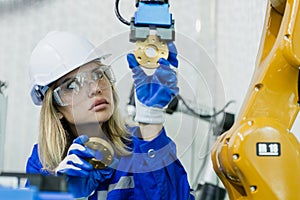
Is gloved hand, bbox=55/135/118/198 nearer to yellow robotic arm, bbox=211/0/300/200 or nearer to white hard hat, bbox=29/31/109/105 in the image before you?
white hard hat, bbox=29/31/109/105

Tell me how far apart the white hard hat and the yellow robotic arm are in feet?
2.63

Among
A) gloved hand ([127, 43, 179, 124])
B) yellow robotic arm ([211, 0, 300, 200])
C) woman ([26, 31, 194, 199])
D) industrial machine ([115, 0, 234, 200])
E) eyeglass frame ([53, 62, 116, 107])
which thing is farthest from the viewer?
eyeglass frame ([53, 62, 116, 107])

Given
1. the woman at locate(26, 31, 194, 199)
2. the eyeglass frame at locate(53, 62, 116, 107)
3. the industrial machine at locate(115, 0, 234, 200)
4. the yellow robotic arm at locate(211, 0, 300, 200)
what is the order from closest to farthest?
1. the yellow robotic arm at locate(211, 0, 300, 200)
2. the industrial machine at locate(115, 0, 234, 200)
3. the woman at locate(26, 31, 194, 199)
4. the eyeglass frame at locate(53, 62, 116, 107)

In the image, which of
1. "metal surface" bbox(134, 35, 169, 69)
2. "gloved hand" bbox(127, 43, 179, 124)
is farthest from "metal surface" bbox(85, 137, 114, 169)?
"metal surface" bbox(134, 35, 169, 69)

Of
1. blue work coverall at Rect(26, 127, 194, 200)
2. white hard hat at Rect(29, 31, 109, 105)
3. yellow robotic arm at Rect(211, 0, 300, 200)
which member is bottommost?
blue work coverall at Rect(26, 127, 194, 200)

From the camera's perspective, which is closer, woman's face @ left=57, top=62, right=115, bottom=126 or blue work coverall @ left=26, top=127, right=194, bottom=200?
blue work coverall @ left=26, top=127, right=194, bottom=200

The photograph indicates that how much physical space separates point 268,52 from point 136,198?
0.75m

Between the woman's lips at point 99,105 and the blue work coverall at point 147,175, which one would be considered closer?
the blue work coverall at point 147,175

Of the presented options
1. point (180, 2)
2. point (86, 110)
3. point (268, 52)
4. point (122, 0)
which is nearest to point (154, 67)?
point (268, 52)

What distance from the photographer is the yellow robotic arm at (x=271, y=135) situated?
1.15m

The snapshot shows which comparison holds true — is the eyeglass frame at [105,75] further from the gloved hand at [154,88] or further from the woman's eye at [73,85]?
the gloved hand at [154,88]

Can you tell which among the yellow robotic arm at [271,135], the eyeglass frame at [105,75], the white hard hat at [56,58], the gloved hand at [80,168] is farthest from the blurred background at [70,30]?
the yellow robotic arm at [271,135]

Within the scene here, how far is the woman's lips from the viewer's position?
1.85m

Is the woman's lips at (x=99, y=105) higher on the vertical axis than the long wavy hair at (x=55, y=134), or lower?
higher
